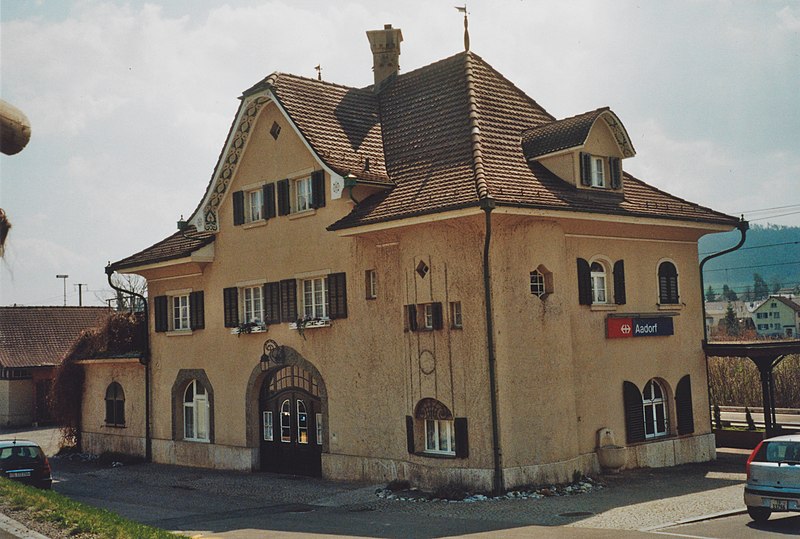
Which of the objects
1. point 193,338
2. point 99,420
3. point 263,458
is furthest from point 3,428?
point 263,458

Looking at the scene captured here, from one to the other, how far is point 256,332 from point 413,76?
8.92 metres

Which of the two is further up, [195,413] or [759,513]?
[195,413]

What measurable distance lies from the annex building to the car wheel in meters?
5.02

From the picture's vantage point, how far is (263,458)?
2528cm

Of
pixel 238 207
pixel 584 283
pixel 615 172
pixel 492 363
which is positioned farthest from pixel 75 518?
pixel 615 172

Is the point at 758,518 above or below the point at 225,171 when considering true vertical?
below

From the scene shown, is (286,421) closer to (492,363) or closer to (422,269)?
(422,269)

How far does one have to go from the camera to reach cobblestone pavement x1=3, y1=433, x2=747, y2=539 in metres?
15.8

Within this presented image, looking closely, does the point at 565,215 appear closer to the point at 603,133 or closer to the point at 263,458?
the point at 603,133

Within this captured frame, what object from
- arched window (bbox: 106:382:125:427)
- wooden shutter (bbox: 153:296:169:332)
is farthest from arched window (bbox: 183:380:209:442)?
arched window (bbox: 106:382:125:427)

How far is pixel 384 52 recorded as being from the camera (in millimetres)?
→ 27844

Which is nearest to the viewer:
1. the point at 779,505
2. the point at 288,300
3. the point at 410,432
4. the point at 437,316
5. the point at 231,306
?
the point at 779,505

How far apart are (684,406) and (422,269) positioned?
27.9 feet

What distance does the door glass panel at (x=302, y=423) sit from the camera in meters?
24.0
